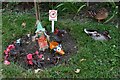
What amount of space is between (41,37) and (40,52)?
7.0 inches

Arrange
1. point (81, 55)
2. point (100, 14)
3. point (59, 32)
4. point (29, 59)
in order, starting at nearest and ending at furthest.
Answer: point (29, 59)
point (81, 55)
point (59, 32)
point (100, 14)

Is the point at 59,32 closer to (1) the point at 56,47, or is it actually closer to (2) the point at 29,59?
(1) the point at 56,47

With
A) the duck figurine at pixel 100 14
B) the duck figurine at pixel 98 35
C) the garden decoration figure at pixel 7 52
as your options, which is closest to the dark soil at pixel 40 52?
the garden decoration figure at pixel 7 52

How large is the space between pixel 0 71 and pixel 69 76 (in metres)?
0.77

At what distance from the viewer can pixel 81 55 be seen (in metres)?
3.58

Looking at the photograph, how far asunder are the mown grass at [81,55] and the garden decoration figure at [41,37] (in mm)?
324

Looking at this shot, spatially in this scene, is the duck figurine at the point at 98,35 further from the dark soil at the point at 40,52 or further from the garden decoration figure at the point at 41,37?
the garden decoration figure at the point at 41,37

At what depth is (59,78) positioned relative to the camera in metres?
3.32

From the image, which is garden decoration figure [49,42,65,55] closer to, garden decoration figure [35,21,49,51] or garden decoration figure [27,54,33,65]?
garden decoration figure [35,21,49,51]

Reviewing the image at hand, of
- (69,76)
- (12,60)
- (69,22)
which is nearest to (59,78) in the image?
(69,76)

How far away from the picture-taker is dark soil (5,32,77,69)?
3.49 meters

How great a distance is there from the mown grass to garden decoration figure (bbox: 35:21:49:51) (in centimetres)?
32

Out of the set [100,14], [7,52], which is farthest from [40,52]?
[100,14]

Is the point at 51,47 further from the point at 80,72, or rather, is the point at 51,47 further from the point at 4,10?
the point at 4,10
